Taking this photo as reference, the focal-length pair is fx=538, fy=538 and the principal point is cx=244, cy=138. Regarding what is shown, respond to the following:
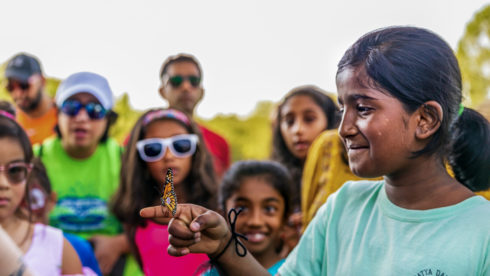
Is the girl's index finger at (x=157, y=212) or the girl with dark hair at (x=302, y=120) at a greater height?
the girl's index finger at (x=157, y=212)

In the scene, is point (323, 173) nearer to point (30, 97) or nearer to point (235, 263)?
point (235, 263)

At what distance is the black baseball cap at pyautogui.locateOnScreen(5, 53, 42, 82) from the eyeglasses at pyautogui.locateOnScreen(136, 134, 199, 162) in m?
1.86

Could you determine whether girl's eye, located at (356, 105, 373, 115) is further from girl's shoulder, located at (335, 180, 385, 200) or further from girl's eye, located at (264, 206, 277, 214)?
girl's eye, located at (264, 206, 277, 214)

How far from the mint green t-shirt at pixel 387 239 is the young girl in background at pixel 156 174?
1.79 meters

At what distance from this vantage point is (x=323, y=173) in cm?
337

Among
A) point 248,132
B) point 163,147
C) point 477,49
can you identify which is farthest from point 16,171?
point 248,132

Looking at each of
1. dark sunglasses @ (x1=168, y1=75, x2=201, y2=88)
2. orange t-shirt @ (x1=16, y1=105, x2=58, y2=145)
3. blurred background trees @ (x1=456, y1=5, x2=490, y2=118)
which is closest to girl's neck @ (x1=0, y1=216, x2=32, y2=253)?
orange t-shirt @ (x1=16, y1=105, x2=58, y2=145)

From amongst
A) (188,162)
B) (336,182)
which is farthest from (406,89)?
(188,162)

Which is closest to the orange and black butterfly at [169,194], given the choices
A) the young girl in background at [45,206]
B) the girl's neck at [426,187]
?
the girl's neck at [426,187]

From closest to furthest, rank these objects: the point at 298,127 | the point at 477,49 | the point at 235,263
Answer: the point at 235,263, the point at 298,127, the point at 477,49

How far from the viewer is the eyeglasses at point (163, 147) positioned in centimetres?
369

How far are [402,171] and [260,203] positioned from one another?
67.3 inches

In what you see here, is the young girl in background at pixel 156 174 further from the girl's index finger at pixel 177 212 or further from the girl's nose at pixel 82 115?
the girl's index finger at pixel 177 212

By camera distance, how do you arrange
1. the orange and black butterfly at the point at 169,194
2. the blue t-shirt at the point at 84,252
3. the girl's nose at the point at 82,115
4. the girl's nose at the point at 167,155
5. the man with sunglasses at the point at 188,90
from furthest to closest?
the man with sunglasses at the point at 188,90
the girl's nose at the point at 82,115
the girl's nose at the point at 167,155
the blue t-shirt at the point at 84,252
the orange and black butterfly at the point at 169,194
